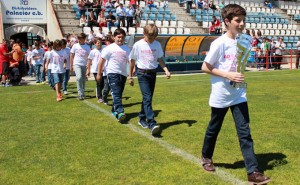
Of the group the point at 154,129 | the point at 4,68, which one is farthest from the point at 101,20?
the point at 154,129

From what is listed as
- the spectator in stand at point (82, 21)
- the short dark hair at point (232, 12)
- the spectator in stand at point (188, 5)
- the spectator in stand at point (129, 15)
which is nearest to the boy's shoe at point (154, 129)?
the short dark hair at point (232, 12)

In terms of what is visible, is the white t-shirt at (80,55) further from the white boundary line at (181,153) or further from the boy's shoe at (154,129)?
the boy's shoe at (154,129)

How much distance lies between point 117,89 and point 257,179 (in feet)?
12.7

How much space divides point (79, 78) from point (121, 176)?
6.20 metres

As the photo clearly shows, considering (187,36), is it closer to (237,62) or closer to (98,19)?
(98,19)

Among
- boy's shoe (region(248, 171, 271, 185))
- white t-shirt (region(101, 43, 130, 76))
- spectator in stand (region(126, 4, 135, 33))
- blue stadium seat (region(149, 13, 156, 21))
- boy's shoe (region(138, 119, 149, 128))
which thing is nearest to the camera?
boy's shoe (region(248, 171, 271, 185))

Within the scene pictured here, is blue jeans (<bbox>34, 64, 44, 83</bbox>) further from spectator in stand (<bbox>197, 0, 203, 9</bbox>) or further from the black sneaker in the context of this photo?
spectator in stand (<bbox>197, 0, 203, 9</bbox>)

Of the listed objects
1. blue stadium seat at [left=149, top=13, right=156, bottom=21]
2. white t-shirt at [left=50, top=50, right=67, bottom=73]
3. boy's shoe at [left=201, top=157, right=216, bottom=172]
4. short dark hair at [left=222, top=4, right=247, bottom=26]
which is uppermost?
blue stadium seat at [left=149, top=13, right=156, bottom=21]

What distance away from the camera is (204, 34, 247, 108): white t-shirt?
13.0 ft

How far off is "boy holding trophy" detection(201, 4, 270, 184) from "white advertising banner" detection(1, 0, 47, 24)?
19653 mm

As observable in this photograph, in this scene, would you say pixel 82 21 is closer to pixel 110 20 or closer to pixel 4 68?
pixel 110 20

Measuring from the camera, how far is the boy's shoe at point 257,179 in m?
3.75

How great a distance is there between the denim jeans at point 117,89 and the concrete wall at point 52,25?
604 inches

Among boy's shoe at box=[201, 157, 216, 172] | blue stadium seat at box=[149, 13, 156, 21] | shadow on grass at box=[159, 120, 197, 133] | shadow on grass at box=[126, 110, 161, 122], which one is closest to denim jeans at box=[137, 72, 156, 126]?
shadow on grass at box=[159, 120, 197, 133]
